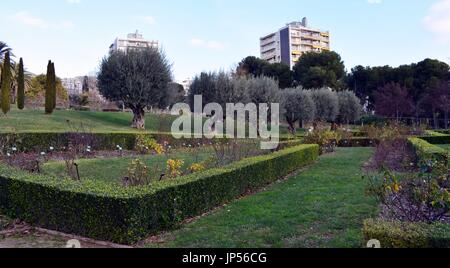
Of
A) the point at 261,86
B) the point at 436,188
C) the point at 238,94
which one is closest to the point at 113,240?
the point at 436,188

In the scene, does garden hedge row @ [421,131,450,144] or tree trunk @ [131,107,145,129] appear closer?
garden hedge row @ [421,131,450,144]

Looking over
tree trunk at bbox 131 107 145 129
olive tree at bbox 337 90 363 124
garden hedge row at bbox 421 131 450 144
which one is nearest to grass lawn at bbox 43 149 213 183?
tree trunk at bbox 131 107 145 129

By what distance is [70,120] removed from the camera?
24547 mm

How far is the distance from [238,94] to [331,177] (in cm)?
1768

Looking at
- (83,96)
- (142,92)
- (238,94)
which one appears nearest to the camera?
(142,92)

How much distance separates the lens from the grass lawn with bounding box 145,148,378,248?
4715 millimetres

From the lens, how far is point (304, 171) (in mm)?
11758

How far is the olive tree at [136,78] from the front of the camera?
24109mm

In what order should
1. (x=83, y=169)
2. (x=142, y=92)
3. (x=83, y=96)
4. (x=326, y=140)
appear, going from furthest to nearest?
(x=83, y=96) < (x=142, y=92) < (x=326, y=140) < (x=83, y=169)

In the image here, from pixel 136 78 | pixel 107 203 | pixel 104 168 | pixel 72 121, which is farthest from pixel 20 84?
pixel 107 203

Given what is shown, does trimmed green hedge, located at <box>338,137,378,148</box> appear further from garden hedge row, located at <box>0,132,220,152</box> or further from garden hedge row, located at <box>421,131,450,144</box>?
garden hedge row, located at <box>0,132,220,152</box>

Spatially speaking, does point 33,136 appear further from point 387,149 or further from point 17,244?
point 387,149

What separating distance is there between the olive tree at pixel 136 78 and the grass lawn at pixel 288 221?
17310mm

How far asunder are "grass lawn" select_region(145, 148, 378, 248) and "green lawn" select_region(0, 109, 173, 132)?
434 inches
